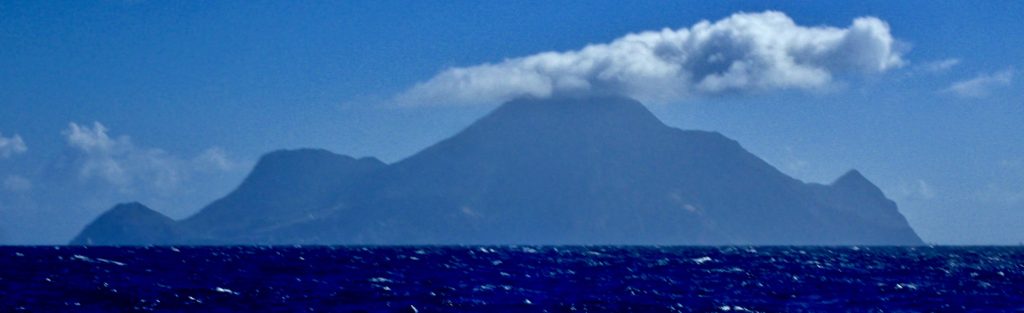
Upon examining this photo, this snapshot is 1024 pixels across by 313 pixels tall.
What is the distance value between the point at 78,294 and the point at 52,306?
5.47 metres

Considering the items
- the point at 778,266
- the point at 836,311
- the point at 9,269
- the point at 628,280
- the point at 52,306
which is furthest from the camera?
the point at 778,266

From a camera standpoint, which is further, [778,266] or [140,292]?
[778,266]

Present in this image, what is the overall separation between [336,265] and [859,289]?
3616 cm

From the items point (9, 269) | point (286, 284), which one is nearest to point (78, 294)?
point (286, 284)

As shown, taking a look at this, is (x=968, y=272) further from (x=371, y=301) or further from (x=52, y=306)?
(x=52, y=306)

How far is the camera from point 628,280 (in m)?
71.8

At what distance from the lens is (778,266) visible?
3775 inches

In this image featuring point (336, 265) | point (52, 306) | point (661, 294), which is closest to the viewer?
point (52, 306)

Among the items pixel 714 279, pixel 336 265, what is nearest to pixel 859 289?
pixel 714 279

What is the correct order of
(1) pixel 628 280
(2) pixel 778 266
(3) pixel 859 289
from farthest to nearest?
(2) pixel 778 266 → (1) pixel 628 280 → (3) pixel 859 289

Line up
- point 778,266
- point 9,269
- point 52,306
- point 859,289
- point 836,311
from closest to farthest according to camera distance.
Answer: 1. point 52,306
2. point 836,311
3. point 859,289
4. point 9,269
5. point 778,266

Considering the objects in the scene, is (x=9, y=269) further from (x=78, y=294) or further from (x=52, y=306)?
(x=52, y=306)

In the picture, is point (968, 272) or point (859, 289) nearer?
point (859, 289)

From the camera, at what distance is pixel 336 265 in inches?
3410
